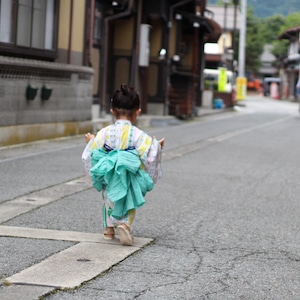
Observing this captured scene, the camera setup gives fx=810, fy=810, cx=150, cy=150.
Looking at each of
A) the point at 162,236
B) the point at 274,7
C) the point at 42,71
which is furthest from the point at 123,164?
the point at 274,7

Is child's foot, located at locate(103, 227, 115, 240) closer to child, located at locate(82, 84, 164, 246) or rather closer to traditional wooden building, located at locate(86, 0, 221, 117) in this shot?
child, located at locate(82, 84, 164, 246)

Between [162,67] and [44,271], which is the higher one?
[162,67]

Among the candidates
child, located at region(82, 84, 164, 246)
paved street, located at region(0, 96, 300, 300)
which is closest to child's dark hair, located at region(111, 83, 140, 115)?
child, located at region(82, 84, 164, 246)

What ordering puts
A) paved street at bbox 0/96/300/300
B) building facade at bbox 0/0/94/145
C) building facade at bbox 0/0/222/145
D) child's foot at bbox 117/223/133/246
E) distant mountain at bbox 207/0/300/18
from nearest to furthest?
paved street at bbox 0/96/300/300, child's foot at bbox 117/223/133/246, building facade at bbox 0/0/94/145, building facade at bbox 0/0/222/145, distant mountain at bbox 207/0/300/18

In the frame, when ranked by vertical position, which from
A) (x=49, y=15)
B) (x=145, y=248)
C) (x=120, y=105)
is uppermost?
(x=49, y=15)

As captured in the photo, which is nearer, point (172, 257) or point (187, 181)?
point (172, 257)

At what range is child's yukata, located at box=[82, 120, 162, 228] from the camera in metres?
6.63

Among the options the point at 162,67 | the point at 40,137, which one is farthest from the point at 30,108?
the point at 162,67

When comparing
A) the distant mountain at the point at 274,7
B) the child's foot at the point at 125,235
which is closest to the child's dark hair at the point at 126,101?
the child's foot at the point at 125,235

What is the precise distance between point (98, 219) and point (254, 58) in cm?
9788

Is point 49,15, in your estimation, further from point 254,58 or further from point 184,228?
point 254,58

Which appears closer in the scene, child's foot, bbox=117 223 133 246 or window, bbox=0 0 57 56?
child's foot, bbox=117 223 133 246

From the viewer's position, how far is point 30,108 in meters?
16.3

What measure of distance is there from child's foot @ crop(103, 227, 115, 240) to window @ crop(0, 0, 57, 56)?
902 cm
